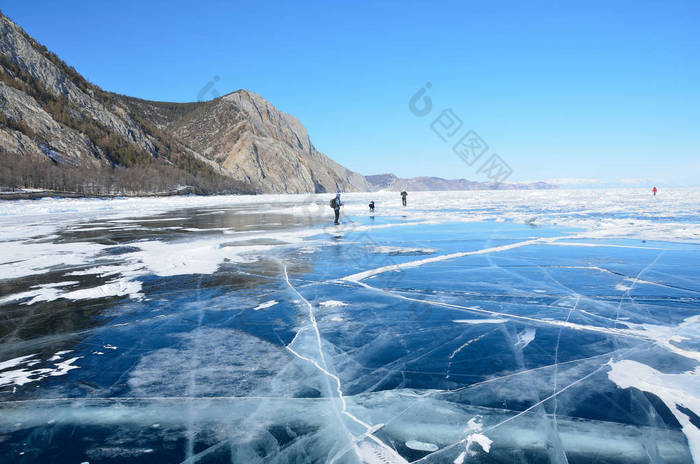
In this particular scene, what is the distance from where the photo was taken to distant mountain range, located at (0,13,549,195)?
62812 mm

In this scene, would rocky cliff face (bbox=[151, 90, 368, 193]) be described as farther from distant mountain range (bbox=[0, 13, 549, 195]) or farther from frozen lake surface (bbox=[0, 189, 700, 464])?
frozen lake surface (bbox=[0, 189, 700, 464])

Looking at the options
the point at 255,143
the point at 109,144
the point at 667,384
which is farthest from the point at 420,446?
the point at 255,143

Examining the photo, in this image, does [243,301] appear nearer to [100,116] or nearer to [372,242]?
[372,242]

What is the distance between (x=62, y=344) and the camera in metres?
4.44

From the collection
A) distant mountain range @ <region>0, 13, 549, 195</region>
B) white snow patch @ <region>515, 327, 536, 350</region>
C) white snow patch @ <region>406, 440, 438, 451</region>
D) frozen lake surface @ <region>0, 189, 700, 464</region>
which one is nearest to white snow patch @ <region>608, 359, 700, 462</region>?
frozen lake surface @ <region>0, 189, 700, 464</region>

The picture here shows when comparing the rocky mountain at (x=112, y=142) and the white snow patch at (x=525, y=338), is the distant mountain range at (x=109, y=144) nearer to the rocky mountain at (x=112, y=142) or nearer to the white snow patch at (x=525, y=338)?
the rocky mountain at (x=112, y=142)

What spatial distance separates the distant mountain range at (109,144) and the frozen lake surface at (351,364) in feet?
191

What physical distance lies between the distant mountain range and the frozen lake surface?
58236 millimetres

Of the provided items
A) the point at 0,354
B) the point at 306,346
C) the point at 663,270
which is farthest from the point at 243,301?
the point at 663,270

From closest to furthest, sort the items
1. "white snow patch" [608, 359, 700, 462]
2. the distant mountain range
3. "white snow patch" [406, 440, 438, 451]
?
1. "white snow patch" [406, 440, 438, 451]
2. "white snow patch" [608, 359, 700, 462]
3. the distant mountain range

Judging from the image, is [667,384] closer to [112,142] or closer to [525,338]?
[525,338]

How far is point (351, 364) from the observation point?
12.9ft

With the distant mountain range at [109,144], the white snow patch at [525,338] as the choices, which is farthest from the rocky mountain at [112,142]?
the white snow patch at [525,338]

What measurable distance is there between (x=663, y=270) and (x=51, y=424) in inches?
379
